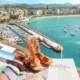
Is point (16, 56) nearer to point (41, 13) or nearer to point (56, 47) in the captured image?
point (56, 47)

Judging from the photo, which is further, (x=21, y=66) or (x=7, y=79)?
(x=21, y=66)

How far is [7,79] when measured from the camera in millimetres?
1117

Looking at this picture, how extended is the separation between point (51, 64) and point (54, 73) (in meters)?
0.14

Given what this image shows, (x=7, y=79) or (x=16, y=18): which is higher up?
(x=7, y=79)

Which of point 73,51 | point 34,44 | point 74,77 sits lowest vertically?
point 73,51

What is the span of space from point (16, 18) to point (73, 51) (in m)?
4.89

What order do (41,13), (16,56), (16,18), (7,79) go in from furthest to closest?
(41,13)
(16,18)
(16,56)
(7,79)

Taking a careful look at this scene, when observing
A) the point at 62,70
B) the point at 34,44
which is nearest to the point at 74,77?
the point at 62,70

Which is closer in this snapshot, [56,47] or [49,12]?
[56,47]

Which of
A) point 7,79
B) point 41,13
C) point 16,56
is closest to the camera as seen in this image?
point 7,79

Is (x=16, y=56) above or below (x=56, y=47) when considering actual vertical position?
above

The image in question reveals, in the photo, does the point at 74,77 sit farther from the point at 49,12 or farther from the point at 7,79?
the point at 49,12

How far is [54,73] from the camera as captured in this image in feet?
4.07

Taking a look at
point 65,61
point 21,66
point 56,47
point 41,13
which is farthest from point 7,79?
point 41,13
